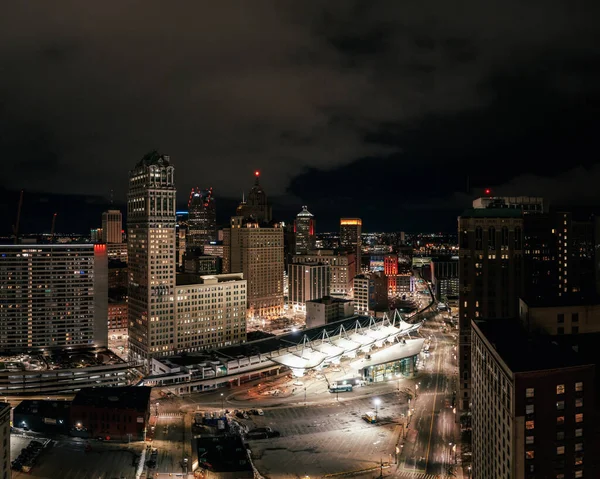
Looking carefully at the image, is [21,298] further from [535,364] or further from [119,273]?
[535,364]

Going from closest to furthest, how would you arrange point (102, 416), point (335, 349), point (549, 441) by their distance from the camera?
point (549, 441), point (102, 416), point (335, 349)

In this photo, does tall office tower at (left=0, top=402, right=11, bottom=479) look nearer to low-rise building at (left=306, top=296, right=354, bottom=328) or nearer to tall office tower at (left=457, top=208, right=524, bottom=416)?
tall office tower at (left=457, top=208, right=524, bottom=416)

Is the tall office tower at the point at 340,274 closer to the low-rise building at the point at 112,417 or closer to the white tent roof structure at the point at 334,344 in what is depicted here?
the white tent roof structure at the point at 334,344

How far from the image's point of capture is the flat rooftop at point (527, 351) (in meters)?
35.2

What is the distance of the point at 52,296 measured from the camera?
362 feet

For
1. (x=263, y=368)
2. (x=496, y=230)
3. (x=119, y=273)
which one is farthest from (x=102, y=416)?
(x=119, y=273)

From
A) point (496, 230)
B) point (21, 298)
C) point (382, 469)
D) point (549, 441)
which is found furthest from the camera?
point (21, 298)

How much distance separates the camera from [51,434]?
63.0 meters

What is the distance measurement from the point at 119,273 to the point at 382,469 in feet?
442

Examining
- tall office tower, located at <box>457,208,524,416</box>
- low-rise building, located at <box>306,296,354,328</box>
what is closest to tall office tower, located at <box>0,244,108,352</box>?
low-rise building, located at <box>306,296,354,328</box>

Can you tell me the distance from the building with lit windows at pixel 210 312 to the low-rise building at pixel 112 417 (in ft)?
116

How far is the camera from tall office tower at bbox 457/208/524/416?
66.6 m

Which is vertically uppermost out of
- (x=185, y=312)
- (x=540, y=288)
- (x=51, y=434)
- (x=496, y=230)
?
(x=496, y=230)

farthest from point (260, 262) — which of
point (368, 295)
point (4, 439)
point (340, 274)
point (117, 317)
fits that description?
point (4, 439)
